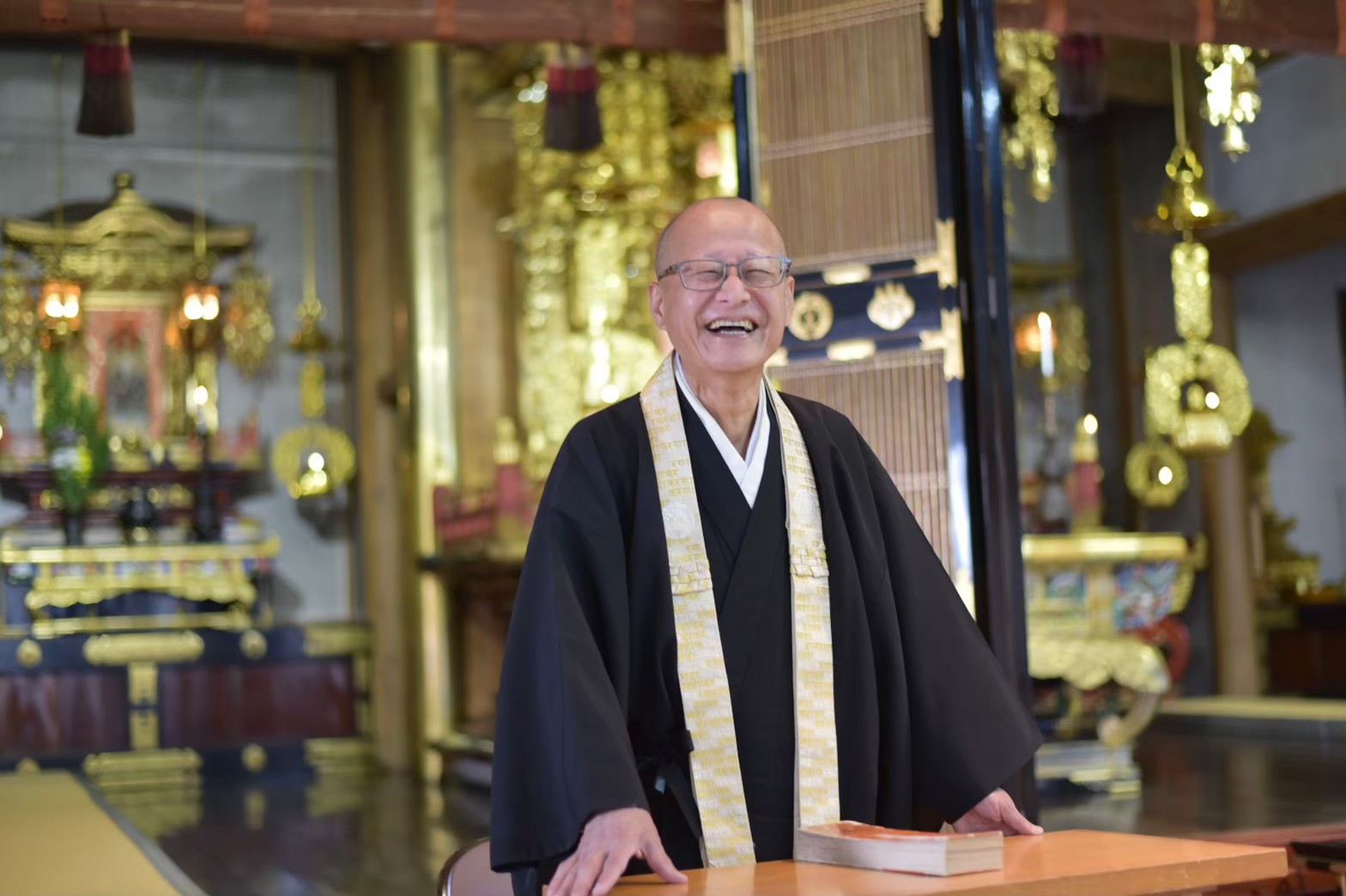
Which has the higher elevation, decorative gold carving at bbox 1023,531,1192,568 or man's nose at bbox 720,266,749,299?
man's nose at bbox 720,266,749,299

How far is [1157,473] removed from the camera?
895 cm

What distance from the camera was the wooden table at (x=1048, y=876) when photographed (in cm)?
162

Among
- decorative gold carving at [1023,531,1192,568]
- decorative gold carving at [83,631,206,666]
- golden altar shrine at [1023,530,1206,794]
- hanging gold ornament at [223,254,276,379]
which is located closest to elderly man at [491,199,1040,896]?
golden altar shrine at [1023,530,1206,794]

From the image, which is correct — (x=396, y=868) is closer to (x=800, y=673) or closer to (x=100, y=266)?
(x=800, y=673)

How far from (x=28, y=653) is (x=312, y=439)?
1772 mm

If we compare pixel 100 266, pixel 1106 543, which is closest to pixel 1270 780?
pixel 1106 543

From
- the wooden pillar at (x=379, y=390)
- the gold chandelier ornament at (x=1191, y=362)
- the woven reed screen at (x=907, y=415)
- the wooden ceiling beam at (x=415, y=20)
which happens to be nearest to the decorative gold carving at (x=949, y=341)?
the woven reed screen at (x=907, y=415)

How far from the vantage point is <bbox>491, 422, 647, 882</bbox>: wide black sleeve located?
1854 mm

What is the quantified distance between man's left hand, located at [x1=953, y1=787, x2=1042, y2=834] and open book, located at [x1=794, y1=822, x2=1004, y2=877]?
0.98ft

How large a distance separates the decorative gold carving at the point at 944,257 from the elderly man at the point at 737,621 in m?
1.70

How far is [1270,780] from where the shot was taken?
5.64 m

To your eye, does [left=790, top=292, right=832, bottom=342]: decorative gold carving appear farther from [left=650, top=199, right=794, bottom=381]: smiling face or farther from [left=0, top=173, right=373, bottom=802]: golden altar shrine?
[left=0, top=173, right=373, bottom=802]: golden altar shrine

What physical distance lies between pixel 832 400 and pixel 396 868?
1995 millimetres

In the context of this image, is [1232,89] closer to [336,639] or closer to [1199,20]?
[1199,20]
